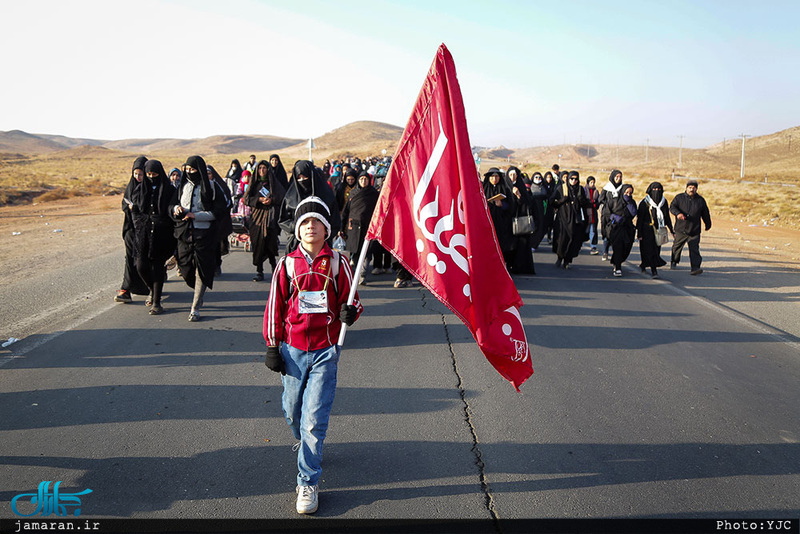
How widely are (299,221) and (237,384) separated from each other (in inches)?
95.3

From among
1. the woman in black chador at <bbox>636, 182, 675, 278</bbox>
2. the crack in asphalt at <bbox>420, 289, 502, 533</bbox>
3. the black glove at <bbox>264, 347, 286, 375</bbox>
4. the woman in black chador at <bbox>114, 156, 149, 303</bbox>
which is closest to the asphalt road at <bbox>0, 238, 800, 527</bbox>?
the crack in asphalt at <bbox>420, 289, 502, 533</bbox>

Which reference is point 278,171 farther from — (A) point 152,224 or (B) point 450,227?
(B) point 450,227

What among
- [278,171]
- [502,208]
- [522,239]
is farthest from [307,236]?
[522,239]

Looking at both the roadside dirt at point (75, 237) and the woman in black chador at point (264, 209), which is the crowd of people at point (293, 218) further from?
the roadside dirt at point (75, 237)

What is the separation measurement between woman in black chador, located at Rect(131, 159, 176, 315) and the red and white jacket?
4.86 m

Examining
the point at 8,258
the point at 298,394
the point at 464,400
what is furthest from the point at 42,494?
the point at 8,258

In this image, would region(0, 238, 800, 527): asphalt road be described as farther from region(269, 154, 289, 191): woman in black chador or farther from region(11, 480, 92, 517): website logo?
region(269, 154, 289, 191): woman in black chador

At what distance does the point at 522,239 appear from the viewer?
473 inches

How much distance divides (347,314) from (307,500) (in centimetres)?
107

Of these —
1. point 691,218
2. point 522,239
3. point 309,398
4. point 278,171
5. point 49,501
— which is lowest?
point 49,501

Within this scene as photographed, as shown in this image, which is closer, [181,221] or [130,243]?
[181,221]

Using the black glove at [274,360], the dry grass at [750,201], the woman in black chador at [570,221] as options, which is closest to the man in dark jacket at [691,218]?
the woman in black chador at [570,221]

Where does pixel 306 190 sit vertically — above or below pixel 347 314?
above

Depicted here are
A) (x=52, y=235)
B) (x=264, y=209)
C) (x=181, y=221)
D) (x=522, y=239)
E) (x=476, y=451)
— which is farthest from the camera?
(x=52, y=235)
